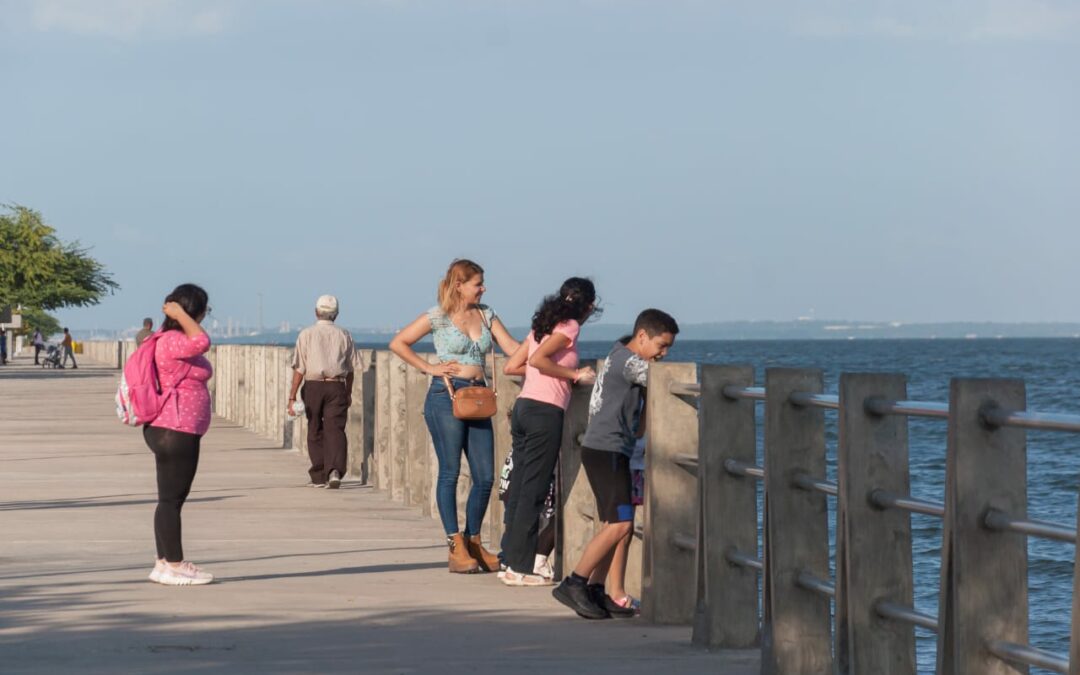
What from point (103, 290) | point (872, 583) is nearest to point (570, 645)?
point (872, 583)

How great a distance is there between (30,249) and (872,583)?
250 ft

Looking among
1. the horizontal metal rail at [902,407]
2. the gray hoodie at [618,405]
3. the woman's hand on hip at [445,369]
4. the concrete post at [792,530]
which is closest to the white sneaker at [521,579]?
the woman's hand on hip at [445,369]

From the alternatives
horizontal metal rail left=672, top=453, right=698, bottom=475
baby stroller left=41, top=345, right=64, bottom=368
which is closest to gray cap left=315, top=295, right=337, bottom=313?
horizontal metal rail left=672, top=453, right=698, bottom=475

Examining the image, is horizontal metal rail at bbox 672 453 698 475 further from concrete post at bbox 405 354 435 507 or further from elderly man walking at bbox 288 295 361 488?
elderly man walking at bbox 288 295 361 488

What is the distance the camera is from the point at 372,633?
8602 millimetres

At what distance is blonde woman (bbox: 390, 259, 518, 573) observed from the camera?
10.7 m

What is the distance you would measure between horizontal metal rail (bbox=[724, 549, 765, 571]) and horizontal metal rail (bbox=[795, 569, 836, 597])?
565 millimetres

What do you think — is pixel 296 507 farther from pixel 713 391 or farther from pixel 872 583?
pixel 872 583

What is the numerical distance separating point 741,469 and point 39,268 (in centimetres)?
7371

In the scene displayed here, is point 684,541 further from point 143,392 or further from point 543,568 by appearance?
point 143,392

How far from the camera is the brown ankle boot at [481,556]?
432 inches

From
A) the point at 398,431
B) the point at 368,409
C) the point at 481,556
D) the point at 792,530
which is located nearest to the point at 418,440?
the point at 398,431

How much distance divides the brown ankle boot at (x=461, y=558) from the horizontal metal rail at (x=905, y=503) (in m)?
4.73

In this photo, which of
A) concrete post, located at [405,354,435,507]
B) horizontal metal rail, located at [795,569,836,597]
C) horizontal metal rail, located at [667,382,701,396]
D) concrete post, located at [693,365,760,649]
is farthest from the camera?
concrete post, located at [405,354,435,507]
